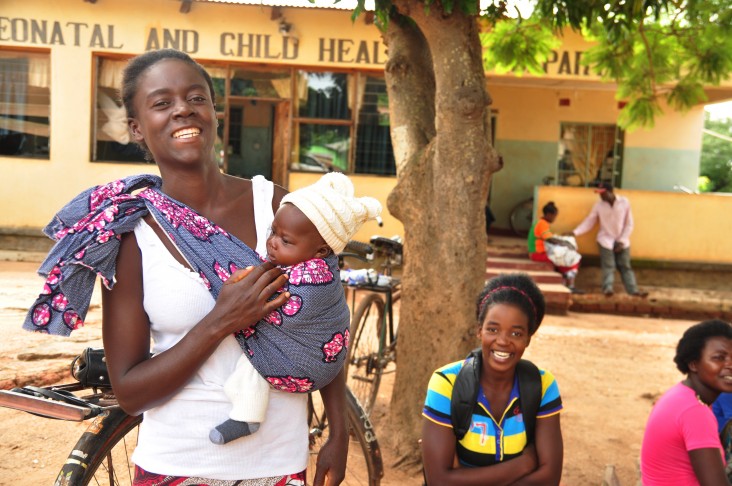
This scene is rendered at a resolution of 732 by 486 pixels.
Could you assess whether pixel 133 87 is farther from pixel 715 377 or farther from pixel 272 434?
pixel 715 377

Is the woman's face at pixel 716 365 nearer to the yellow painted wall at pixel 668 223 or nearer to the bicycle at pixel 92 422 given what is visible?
the bicycle at pixel 92 422

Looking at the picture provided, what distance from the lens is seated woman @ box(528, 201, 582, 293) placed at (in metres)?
11.6

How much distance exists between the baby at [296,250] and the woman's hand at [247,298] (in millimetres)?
49

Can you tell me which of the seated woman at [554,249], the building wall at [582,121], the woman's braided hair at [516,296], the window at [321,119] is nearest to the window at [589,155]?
the building wall at [582,121]

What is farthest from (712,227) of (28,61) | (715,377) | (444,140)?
(28,61)

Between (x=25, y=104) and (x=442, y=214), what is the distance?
399 inches

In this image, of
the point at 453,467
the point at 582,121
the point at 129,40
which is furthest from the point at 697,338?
the point at 582,121

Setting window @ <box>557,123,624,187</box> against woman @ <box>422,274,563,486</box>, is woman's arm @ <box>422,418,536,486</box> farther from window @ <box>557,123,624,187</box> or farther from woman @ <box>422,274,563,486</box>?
window @ <box>557,123,624,187</box>

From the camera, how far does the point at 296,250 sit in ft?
5.73

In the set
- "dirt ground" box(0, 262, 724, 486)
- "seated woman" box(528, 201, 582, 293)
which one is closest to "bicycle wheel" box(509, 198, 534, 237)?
"seated woman" box(528, 201, 582, 293)

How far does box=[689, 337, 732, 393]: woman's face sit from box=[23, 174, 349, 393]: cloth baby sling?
73.0 inches

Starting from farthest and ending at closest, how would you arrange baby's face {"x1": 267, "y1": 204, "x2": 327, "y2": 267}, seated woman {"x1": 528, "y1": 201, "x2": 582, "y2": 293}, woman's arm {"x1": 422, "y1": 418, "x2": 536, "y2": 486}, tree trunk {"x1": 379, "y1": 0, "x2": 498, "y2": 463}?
seated woman {"x1": 528, "y1": 201, "x2": 582, "y2": 293}, tree trunk {"x1": 379, "y1": 0, "x2": 498, "y2": 463}, woman's arm {"x1": 422, "y1": 418, "x2": 536, "y2": 486}, baby's face {"x1": 267, "y1": 204, "x2": 327, "y2": 267}

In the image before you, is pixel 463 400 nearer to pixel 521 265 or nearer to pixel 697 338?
pixel 697 338

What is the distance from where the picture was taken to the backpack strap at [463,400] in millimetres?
2574
